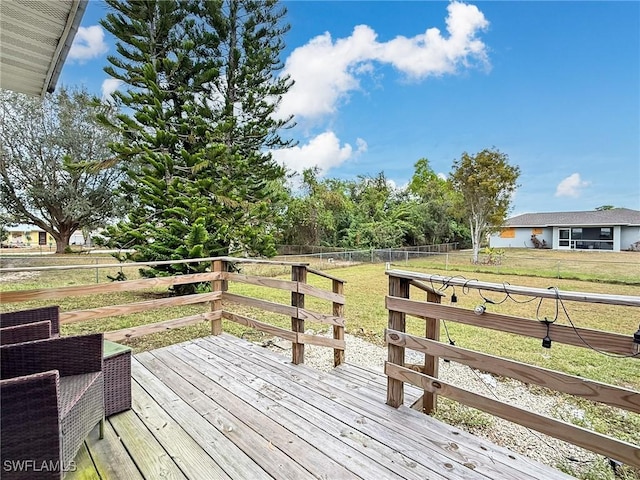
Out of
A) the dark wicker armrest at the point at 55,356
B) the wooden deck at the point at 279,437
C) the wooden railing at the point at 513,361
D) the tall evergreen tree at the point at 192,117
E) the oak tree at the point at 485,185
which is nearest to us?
the wooden railing at the point at 513,361

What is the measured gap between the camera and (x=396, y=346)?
6.54 feet

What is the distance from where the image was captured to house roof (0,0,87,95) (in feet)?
5.86

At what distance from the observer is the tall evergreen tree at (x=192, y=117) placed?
6582 millimetres

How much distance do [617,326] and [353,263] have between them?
33.7 feet

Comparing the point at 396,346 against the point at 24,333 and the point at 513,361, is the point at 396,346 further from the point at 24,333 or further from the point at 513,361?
the point at 24,333

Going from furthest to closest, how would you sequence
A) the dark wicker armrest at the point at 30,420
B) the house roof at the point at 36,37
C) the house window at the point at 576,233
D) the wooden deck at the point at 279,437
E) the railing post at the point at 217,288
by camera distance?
1. the house window at the point at 576,233
2. the railing post at the point at 217,288
3. the house roof at the point at 36,37
4. the wooden deck at the point at 279,437
5. the dark wicker armrest at the point at 30,420

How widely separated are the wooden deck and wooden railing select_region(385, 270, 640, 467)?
0.78ft

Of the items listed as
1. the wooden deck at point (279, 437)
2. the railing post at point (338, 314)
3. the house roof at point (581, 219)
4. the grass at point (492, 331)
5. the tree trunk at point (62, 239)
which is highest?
the house roof at point (581, 219)

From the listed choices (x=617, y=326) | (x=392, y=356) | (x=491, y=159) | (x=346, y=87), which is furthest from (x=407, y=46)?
(x=392, y=356)

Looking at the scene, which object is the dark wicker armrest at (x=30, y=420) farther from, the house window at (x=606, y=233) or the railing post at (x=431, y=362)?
the house window at (x=606, y=233)

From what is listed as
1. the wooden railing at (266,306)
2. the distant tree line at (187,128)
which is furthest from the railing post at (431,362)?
the distant tree line at (187,128)

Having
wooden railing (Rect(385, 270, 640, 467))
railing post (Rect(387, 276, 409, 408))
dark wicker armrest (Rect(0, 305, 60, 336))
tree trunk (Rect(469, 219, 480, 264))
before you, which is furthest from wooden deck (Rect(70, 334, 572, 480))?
tree trunk (Rect(469, 219, 480, 264))

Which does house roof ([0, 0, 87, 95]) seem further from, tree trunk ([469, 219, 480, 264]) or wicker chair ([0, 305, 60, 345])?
tree trunk ([469, 219, 480, 264])

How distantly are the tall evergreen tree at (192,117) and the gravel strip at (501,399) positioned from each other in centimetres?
347
